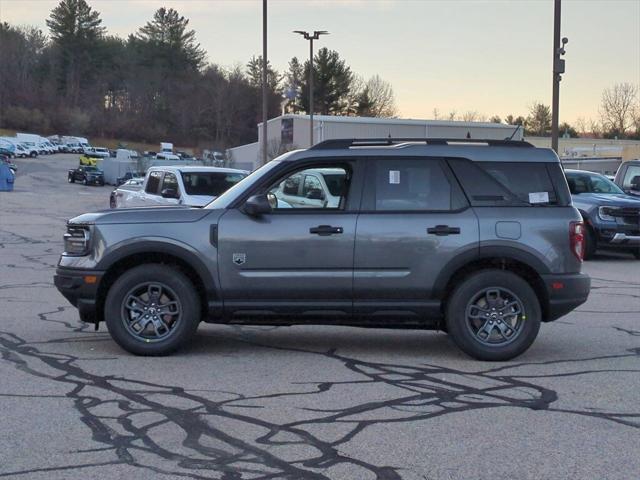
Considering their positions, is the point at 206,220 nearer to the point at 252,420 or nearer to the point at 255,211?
the point at 255,211

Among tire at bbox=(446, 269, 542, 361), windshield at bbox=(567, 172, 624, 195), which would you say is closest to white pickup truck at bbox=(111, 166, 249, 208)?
windshield at bbox=(567, 172, 624, 195)

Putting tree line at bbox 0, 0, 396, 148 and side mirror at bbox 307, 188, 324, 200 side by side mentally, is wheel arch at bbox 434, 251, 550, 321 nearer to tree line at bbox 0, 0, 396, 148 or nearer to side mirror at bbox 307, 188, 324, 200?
side mirror at bbox 307, 188, 324, 200

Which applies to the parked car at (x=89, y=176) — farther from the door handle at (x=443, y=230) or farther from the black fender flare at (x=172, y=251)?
the door handle at (x=443, y=230)

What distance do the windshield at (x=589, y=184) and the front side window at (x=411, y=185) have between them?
12529 millimetres

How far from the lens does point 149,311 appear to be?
8.38m

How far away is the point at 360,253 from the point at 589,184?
13.4m

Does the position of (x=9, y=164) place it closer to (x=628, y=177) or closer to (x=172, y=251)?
(x=628, y=177)

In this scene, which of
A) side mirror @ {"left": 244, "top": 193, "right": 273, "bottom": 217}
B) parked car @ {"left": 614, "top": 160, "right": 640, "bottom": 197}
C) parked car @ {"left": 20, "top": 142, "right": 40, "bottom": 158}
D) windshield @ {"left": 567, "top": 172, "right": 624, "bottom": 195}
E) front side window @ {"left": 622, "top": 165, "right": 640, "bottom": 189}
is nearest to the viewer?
side mirror @ {"left": 244, "top": 193, "right": 273, "bottom": 217}

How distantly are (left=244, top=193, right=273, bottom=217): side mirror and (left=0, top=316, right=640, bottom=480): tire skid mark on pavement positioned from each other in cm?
150

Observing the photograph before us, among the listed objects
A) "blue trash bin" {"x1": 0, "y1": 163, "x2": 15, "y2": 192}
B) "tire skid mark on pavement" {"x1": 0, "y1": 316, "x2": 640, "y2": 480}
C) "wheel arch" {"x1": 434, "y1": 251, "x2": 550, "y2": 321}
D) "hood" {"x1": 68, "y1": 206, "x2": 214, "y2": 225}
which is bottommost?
"tire skid mark on pavement" {"x1": 0, "y1": 316, "x2": 640, "y2": 480}

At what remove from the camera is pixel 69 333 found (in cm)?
959

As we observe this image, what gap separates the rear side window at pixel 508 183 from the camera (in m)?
8.45

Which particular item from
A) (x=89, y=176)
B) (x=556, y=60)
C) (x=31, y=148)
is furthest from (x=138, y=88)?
(x=556, y=60)

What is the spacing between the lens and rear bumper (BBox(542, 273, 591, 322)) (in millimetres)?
8344
